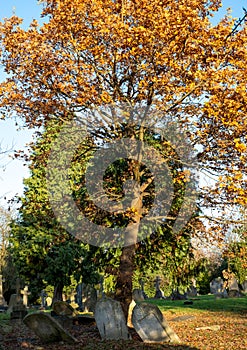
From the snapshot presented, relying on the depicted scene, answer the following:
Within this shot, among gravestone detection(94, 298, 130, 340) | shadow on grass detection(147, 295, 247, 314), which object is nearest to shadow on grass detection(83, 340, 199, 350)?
gravestone detection(94, 298, 130, 340)

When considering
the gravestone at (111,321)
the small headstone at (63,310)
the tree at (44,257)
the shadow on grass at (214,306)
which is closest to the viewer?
the gravestone at (111,321)

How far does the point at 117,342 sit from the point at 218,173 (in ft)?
21.5

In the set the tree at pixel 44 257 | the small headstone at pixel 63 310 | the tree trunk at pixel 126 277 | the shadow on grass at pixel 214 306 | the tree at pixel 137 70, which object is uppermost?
the tree at pixel 137 70

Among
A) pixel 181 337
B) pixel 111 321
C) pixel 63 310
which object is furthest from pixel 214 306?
pixel 111 321

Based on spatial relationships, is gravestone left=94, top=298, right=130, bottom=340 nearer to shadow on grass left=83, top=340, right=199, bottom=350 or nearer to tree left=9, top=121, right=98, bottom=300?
shadow on grass left=83, top=340, right=199, bottom=350

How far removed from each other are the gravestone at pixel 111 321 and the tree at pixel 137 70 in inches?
71.2

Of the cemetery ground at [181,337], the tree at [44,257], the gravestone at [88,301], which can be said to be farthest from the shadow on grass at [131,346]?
the tree at [44,257]

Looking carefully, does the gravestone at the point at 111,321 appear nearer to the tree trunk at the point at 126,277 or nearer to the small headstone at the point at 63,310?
the tree trunk at the point at 126,277

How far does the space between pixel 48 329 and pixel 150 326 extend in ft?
9.15

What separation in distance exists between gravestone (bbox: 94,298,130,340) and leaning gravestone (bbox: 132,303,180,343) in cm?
54

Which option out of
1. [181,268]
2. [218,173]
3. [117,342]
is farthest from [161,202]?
[117,342]

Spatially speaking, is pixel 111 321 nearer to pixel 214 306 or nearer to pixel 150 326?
pixel 150 326

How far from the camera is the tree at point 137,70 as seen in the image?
12109 mm

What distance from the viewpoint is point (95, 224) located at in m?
16.4
